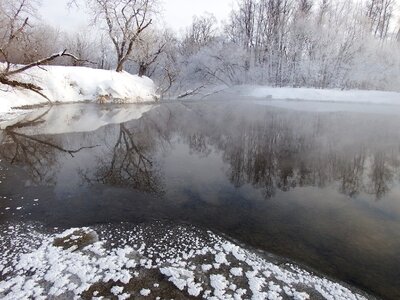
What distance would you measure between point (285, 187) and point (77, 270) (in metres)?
5.00

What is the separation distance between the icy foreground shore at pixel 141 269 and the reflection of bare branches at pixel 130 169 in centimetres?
234

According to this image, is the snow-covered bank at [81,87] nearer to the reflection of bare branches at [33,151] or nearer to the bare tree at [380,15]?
the reflection of bare branches at [33,151]

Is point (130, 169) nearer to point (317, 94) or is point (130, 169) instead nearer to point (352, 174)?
point (352, 174)

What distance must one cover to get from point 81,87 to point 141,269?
2249 cm

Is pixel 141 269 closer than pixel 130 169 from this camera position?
Yes

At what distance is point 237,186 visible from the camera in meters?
7.87

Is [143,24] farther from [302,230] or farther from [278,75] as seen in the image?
[302,230]

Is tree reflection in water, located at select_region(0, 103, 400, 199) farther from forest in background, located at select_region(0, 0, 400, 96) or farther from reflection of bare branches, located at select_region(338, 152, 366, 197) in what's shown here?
forest in background, located at select_region(0, 0, 400, 96)

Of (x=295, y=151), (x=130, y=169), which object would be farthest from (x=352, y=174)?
(x=130, y=169)

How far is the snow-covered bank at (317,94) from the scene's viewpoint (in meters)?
29.3

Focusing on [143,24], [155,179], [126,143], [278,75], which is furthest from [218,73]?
[155,179]

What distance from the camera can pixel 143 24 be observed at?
30.3 meters

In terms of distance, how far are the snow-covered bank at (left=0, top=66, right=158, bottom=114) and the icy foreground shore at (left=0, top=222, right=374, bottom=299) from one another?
57.1ft

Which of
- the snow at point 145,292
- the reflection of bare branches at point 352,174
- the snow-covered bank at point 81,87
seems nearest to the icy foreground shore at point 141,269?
the snow at point 145,292
